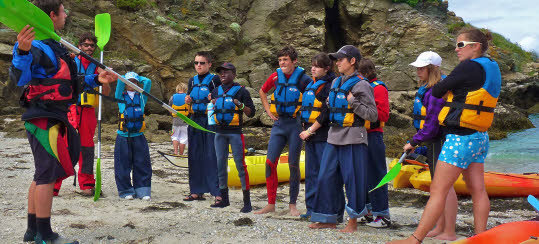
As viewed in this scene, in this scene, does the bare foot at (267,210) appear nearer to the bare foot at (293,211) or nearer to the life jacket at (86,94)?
the bare foot at (293,211)

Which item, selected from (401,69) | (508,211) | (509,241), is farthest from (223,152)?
(401,69)

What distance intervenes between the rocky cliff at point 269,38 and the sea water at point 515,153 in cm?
76

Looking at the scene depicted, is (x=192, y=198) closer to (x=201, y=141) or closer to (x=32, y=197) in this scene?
(x=201, y=141)

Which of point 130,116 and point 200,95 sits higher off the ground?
point 200,95

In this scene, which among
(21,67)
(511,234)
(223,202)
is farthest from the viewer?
(223,202)

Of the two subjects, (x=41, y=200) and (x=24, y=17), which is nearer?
(x=24, y=17)

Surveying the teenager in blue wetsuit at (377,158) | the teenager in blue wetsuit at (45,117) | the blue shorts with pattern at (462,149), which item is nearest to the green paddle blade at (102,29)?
the teenager in blue wetsuit at (45,117)

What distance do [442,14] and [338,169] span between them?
22.0 m

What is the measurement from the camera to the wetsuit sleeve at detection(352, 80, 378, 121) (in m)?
4.17

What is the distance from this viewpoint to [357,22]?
24188 millimetres

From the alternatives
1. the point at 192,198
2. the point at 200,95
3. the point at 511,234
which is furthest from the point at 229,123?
the point at 511,234

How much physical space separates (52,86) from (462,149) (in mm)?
3482

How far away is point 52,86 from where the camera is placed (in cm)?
369

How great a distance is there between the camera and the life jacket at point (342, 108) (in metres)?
4.27
